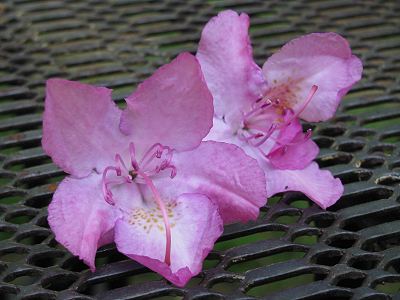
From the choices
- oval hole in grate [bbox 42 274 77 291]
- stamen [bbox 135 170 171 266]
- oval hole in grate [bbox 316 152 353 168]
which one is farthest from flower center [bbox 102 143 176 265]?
oval hole in grate [bbox 316 152 353 168]

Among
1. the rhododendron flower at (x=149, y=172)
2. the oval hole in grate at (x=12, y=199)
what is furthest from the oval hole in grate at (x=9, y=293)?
the oval hole in grate at (x=12, y=199)

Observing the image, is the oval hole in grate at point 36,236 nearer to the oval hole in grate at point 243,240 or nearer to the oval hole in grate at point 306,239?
the oval hole in grate at point 243,240

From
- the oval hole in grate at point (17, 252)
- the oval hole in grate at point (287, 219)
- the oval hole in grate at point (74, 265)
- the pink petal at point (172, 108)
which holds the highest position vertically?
the pink petal at point (172, 108)

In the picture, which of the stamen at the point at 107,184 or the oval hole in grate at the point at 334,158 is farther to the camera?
the oval hole in grate at the point at 334,158

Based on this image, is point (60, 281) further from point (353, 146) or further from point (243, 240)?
point (353, 146)

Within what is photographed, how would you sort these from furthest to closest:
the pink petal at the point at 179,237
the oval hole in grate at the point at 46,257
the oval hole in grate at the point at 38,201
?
the oval hole in grate at the point at 38,201, the oval hole in grate at the point at 46,257, the pink petal at the point at 179,237

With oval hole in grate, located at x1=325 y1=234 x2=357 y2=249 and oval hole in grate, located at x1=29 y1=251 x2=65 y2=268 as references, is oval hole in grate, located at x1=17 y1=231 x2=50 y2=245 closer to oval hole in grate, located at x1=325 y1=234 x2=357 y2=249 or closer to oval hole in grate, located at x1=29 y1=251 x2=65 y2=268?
oval hole in grate, located at x1=29 y1=251 x2=65 y2=268

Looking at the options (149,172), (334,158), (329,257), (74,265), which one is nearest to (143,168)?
(149,172)

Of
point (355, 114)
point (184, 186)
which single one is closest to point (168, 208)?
point (184, 186)
